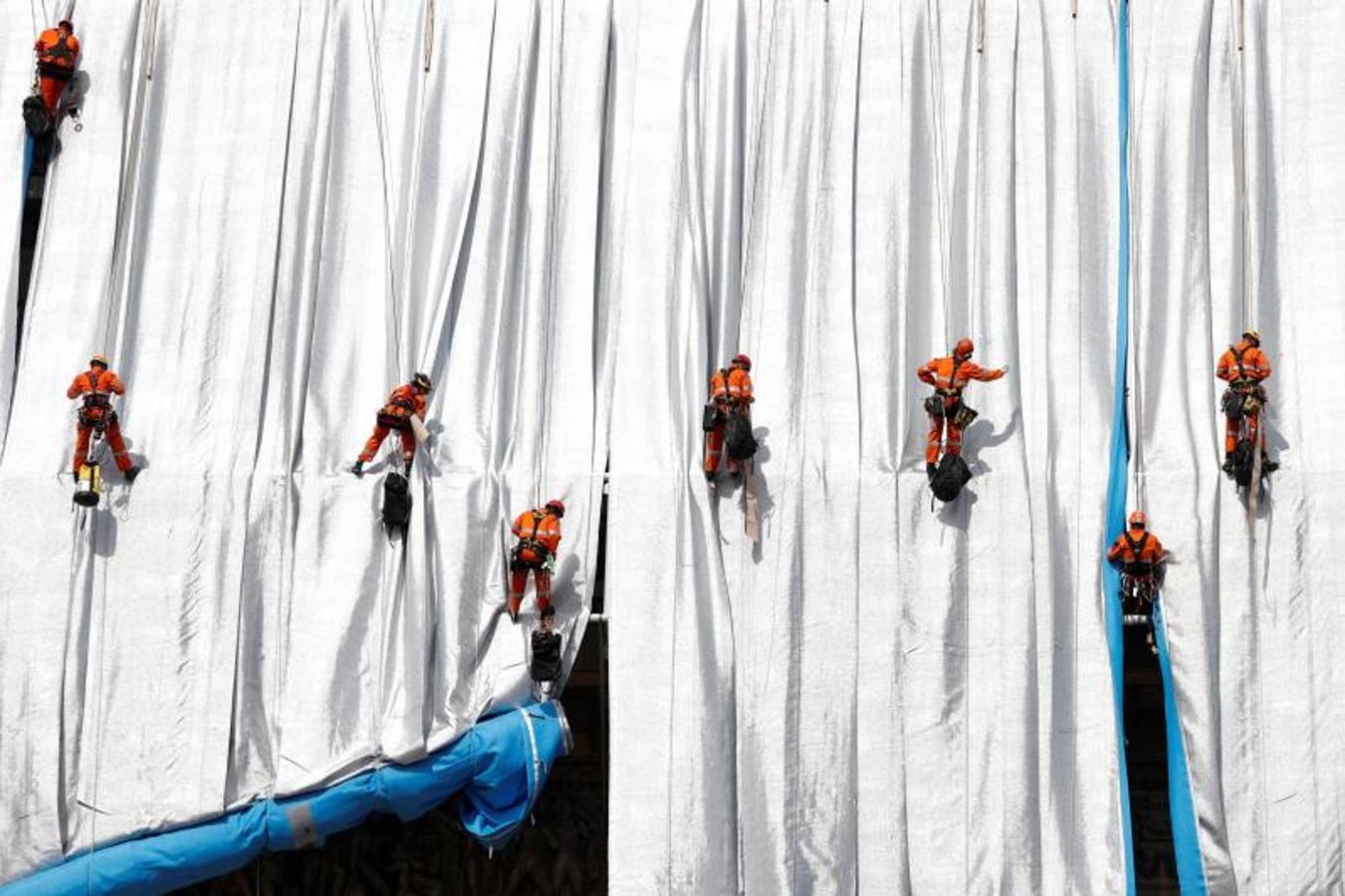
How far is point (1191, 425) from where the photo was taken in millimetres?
13641

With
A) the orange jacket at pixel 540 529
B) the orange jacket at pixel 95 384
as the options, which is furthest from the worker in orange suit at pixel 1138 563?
the orange jacket at pixel 95 384

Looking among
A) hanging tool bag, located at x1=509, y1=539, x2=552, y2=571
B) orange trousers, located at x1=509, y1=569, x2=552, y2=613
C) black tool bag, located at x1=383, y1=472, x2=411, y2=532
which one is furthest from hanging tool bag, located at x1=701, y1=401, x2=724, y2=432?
black tool bag, located at x1=383, y1=472, x2=411, y2=532

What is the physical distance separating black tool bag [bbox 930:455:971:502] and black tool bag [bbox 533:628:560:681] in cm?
278

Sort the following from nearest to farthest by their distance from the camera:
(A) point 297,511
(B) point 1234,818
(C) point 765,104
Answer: (B) point 1234,818
(A) point 297,511
(C) point 765,104

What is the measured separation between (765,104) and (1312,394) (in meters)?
4.51

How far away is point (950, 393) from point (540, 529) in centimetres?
294

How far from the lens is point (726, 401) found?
1332 cm

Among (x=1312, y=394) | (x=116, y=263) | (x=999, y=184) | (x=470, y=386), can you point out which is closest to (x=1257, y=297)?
(x=1312, y=394)

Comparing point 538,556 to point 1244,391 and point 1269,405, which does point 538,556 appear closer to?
point 1244,391

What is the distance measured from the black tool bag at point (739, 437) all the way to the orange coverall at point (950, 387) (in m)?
1.24

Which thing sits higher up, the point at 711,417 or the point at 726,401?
the point at 726,401

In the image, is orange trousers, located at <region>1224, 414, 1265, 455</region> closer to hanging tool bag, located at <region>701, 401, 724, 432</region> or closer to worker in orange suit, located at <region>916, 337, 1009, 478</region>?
worker in orange suit, located at <region>916, 337, 1009, 478</region>

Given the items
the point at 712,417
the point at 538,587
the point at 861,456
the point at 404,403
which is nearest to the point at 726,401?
the point at 712,417

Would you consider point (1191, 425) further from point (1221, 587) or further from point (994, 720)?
point (994, 720)
